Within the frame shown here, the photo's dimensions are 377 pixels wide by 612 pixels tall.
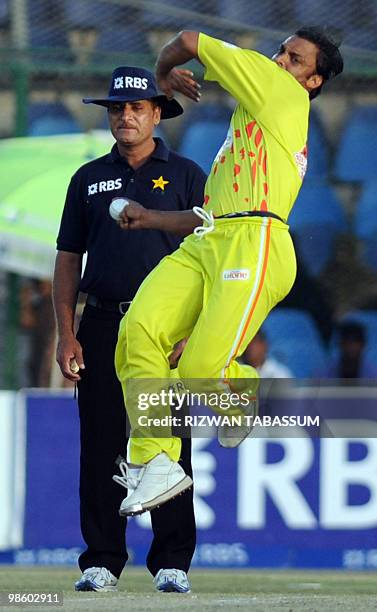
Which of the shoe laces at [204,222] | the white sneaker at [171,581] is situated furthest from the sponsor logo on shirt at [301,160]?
the white sneaker at [171,581]

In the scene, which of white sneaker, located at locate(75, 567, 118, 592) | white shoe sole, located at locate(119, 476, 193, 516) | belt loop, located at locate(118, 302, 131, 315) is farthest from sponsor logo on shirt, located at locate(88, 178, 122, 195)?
white sneaker, located at locate(75, 567, 118, 592)

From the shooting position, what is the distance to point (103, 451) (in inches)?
269

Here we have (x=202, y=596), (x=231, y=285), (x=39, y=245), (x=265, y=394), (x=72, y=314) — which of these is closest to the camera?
(x=231, y=285)

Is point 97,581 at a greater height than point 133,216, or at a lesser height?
lesser

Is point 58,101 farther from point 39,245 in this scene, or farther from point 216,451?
point 216,451

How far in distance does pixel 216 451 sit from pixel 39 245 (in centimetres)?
173

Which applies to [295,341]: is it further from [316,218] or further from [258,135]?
[258,135]

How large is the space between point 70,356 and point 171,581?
1.04 meters

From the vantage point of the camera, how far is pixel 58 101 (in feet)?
33.3

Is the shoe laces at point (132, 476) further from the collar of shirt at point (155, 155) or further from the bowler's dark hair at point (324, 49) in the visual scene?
the bowler's dark hair at point (324, 49)

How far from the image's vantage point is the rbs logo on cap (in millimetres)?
6680

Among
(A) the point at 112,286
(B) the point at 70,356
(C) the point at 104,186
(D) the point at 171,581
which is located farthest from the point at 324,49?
(D) the point at 171,581

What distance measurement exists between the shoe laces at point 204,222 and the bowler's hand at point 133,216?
0.19 metres

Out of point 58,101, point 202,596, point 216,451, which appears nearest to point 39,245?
point 58,101
